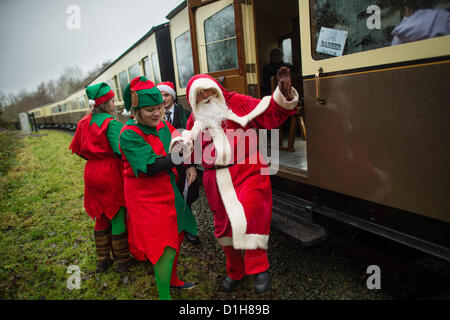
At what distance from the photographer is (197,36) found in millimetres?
4219

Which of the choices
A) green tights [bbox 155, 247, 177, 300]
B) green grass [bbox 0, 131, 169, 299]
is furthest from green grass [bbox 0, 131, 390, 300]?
green tights [bbox 155, 247, 177, 300]

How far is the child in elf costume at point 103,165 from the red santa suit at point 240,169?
99 cm

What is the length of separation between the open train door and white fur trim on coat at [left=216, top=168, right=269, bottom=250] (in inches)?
70.0

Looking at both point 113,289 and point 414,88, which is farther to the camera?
point 113,289

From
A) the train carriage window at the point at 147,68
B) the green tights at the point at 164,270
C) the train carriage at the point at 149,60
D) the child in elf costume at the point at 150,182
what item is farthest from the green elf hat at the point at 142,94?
the train carriage window at the point at 147,68

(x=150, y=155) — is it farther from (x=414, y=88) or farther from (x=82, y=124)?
(x=414, y=88)

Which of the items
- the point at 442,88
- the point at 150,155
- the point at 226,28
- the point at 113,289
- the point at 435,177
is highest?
the point at 226,28

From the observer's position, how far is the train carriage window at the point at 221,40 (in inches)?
147

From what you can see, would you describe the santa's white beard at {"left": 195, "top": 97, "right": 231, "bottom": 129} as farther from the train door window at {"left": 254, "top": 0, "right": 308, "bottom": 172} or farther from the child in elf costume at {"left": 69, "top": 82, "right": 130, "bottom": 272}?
the train door window at {"left": 254, "top": 0, "right": 308, "bottom": 172}

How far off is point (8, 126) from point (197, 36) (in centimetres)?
1656

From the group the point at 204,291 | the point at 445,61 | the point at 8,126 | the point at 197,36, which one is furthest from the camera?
the point at 8,126

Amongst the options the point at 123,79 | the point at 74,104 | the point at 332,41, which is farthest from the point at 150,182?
the point at 74,104

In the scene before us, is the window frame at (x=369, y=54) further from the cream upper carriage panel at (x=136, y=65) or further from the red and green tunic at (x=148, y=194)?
the cream upper carriage panel at (x=136, y=65)
